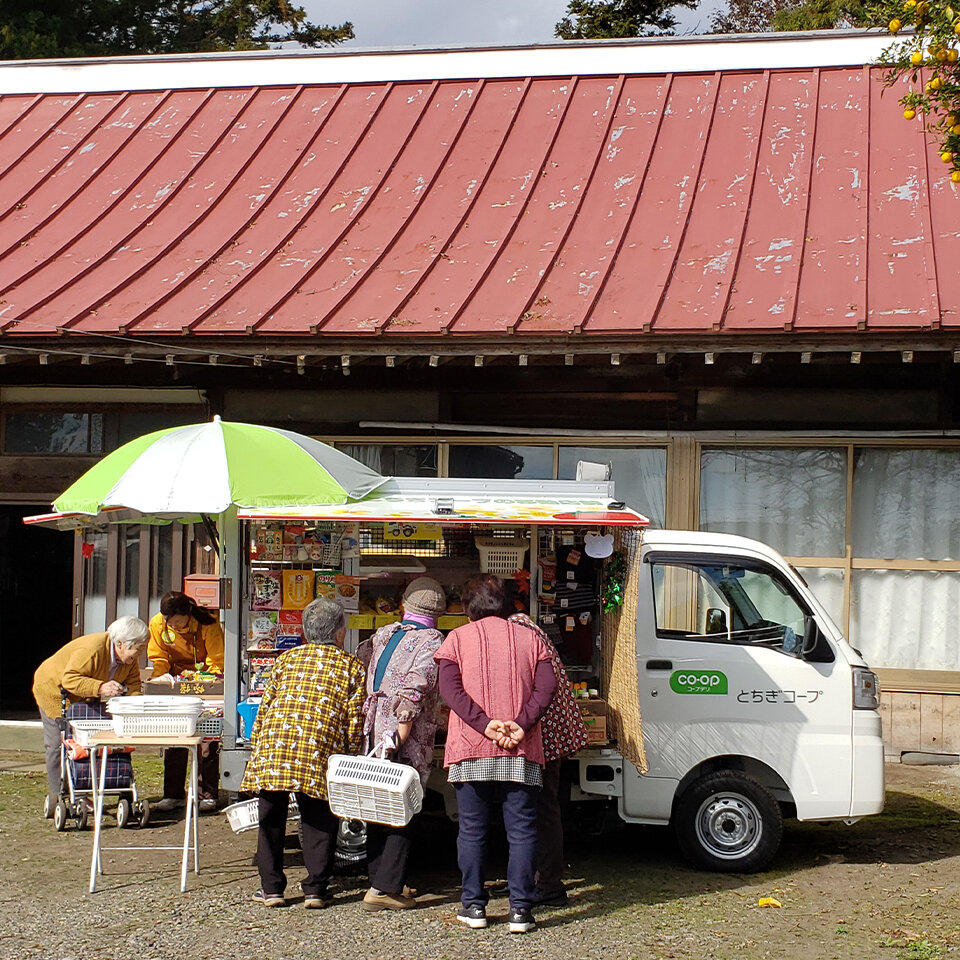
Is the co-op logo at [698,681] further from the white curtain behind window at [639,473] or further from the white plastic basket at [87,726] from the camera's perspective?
the white plastic basket at [87,726]

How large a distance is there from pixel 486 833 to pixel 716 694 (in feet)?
6.01

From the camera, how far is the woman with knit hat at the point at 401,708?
262 inches

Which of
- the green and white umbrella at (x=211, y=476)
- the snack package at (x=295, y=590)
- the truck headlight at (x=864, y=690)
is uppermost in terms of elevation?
the green and white umbrella at (x=211, y=476)

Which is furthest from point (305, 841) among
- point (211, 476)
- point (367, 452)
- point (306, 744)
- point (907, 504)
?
point (907, 504)

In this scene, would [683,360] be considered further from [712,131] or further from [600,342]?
[712,131]

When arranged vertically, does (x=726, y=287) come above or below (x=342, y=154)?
below

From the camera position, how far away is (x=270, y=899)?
6645mm

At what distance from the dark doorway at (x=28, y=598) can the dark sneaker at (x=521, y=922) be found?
861 cm

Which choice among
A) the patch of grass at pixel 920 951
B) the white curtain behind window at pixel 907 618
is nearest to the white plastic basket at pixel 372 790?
the patch of grass at pixel 920 951

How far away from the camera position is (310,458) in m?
7.45

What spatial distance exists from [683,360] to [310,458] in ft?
13.1

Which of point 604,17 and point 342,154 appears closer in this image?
point 342,154

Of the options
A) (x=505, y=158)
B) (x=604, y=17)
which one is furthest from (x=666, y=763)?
(x=604, y=17)

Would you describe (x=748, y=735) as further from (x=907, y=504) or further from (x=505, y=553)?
(x=907, y=504)
